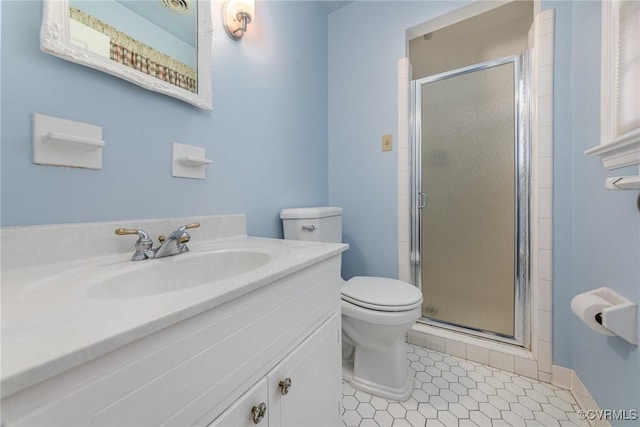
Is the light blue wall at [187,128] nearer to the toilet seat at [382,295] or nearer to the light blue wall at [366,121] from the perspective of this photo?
the light blue wall at [366,121]

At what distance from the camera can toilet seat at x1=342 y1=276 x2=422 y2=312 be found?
3.51 ft

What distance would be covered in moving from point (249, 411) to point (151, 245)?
52 cm

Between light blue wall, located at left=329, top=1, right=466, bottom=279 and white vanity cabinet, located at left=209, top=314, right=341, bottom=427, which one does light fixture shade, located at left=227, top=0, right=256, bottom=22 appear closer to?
light blue wall, located at left=329, top=1, right=466, bottom=279

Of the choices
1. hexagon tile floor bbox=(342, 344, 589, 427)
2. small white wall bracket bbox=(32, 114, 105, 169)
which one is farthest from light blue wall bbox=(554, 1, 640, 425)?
small white wall bracket bbox=(32, 114, 105, 169)

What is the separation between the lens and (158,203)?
87cm

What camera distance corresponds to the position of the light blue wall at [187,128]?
61 centimetres

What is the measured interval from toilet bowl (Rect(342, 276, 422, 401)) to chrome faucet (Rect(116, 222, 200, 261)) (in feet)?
2.41

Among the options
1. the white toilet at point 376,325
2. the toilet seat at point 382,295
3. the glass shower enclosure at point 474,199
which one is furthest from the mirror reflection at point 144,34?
the glass shower enclosure at point 474,199

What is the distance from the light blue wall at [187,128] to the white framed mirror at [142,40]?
3 cm

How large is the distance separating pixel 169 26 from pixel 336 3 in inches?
50.9

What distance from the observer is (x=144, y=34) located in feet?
2.71

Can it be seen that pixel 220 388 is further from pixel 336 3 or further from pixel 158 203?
pixel 336 3

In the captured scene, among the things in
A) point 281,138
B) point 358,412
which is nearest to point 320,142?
point 281,138

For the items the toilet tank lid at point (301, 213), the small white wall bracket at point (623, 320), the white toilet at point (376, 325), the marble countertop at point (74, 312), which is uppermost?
the toilet tank lid at point (301, 213)
